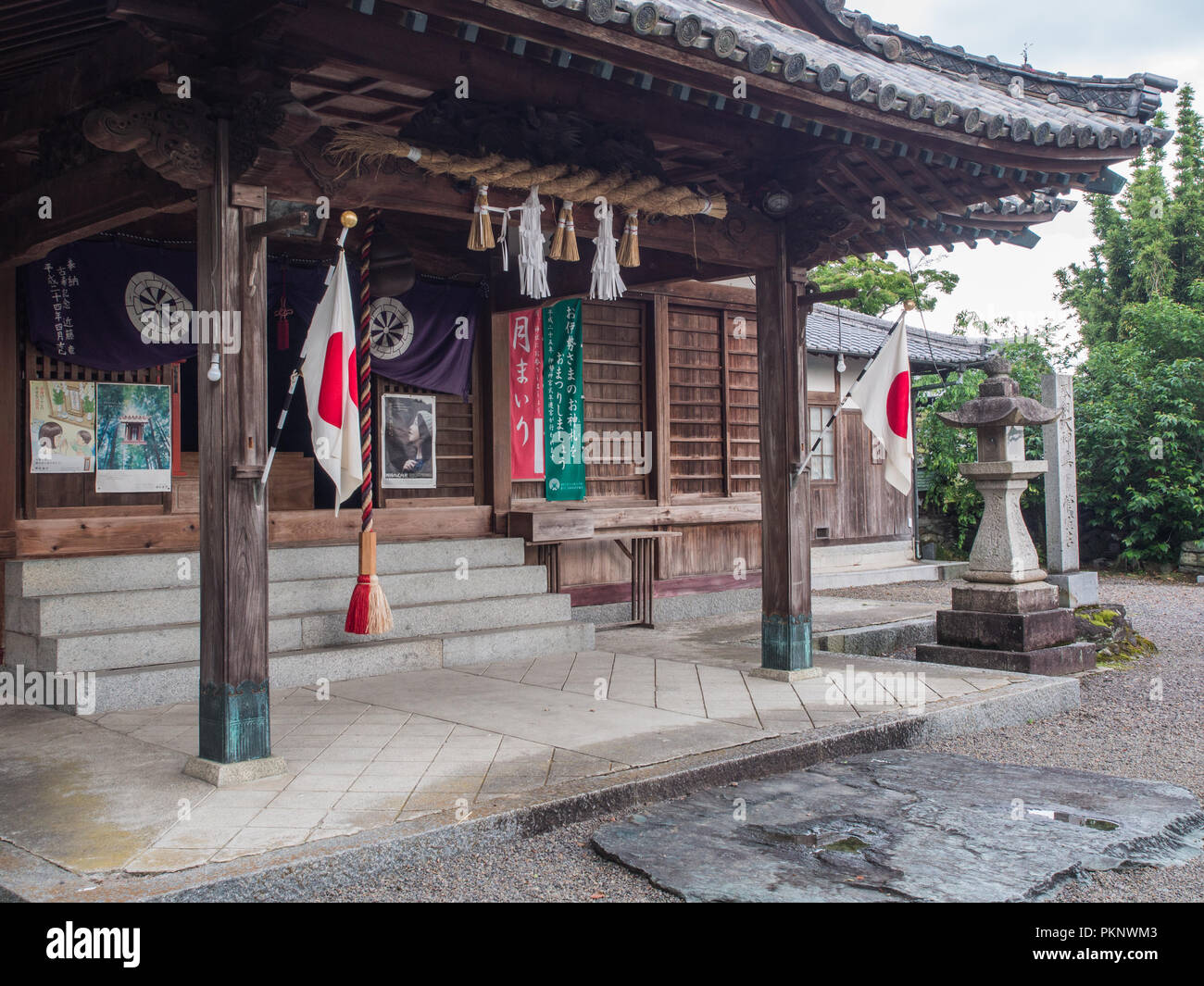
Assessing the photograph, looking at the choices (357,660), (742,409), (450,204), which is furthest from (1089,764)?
(742,409)

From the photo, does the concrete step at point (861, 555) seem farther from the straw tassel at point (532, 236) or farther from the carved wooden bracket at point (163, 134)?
the carved wooden bracket at point (163, 134)

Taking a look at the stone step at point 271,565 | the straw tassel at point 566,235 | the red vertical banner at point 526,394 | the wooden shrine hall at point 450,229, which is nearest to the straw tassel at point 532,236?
the wooden shrine hall at point 450,229

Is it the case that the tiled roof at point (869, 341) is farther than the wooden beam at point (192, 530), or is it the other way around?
the tiled roof at point (869, 341)

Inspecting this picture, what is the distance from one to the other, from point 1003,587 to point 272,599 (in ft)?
21.4

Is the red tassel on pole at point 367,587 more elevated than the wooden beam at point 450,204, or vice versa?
the wooden beam at point 450,204

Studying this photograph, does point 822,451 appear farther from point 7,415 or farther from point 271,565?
point 7,415

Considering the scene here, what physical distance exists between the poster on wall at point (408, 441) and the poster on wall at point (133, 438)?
2032 mm

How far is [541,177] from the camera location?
21.1ft


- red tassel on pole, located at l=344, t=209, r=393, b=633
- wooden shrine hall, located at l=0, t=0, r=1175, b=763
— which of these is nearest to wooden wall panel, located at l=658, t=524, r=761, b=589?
wooden shrine hall, located at l=0, t=0, r=1175, b=763

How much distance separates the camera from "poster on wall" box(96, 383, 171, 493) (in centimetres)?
830

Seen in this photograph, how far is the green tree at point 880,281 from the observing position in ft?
93.0

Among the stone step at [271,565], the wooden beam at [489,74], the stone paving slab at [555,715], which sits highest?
the wooden beam at [489,74]

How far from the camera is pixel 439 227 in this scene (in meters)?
9.84

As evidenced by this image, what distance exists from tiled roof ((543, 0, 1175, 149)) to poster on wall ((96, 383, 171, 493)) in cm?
526
